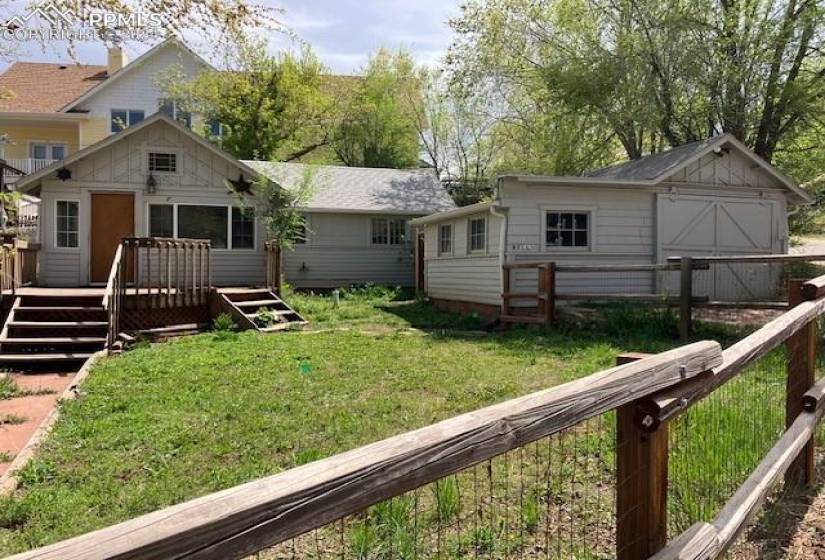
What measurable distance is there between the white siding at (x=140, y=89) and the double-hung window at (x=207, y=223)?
1294cm

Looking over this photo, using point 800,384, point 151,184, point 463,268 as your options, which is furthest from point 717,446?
point 151,184

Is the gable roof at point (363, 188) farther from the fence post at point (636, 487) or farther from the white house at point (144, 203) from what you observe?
the fence post at point (636, 487)

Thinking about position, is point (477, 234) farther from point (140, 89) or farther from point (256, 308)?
point (140, 89)

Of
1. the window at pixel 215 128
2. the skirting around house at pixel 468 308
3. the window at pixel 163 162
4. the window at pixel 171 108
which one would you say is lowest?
the skirting around house at pixel 468 308

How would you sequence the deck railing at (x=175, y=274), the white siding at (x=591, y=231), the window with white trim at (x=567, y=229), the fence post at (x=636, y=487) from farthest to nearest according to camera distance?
the window with white trim at (x=567, y=229), the white siding at (x=591, y=231), the deck railing at (x=175, y=274), the fence post at (x=636, y=487)

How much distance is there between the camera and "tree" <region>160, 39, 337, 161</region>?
25969mm

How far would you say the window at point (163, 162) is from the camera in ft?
49.0

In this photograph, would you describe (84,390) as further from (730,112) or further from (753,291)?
(730,112)

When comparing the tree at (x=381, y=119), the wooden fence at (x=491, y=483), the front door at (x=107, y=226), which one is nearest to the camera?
the wooden fence at (x=491, y=483)

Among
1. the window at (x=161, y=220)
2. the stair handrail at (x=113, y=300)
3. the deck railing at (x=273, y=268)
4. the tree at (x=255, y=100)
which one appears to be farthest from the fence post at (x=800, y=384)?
the tree at (x=255, y=100)

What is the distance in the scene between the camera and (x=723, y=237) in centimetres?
1398

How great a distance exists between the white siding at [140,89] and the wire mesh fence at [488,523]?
26.1 metres

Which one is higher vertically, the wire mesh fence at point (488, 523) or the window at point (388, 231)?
the window at point (388, 231)

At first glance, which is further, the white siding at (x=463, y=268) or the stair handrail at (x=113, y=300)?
the white siding at (x=463, y=268)
